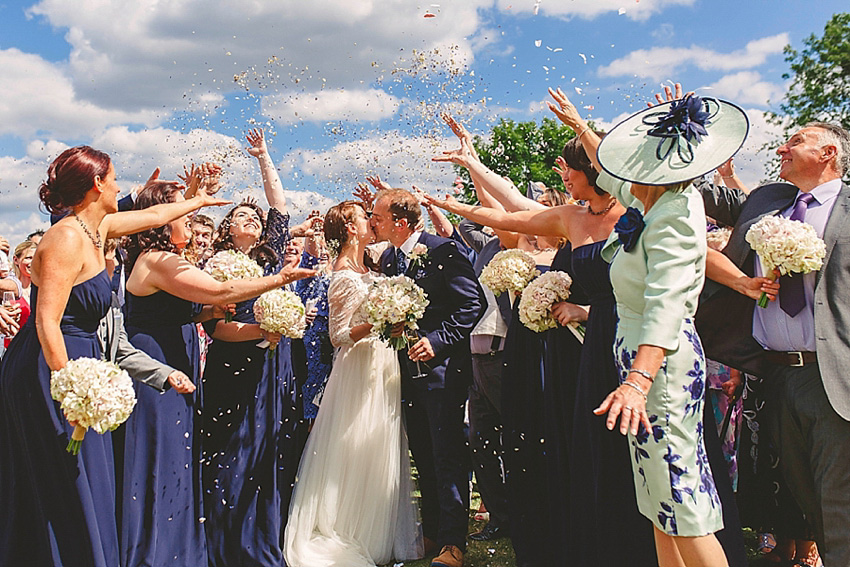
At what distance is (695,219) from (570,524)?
202 centimetres

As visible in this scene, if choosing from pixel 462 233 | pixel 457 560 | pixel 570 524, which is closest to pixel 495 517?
pixel 457 560

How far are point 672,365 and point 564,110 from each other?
2012 millimetres

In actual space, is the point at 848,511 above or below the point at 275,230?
below

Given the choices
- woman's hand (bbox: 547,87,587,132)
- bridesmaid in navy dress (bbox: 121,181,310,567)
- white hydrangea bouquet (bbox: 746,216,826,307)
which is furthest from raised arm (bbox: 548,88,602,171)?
bridesmaid in navy dress (bbox: 121,181,310,567)

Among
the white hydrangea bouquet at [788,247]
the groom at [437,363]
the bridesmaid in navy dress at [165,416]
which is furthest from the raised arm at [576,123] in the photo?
the bridesmaid in navy dress at [165,416]

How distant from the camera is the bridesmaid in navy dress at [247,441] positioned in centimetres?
500

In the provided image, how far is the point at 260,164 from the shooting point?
586 cm

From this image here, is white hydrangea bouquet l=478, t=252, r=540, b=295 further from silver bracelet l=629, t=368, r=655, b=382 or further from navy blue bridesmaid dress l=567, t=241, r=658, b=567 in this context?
silver bracelet l=629, t=368, r=655, b=382

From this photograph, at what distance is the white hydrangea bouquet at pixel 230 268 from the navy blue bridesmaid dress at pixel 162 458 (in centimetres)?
27

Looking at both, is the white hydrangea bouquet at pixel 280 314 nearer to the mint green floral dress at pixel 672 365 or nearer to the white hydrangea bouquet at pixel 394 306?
the white hydrangea bouquet at pixel 394 306

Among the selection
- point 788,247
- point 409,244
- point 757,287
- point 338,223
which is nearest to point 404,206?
point 409,244

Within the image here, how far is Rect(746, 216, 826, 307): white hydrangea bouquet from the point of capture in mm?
3984

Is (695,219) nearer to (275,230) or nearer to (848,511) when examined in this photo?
(848,511)

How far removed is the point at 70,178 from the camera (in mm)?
3930
